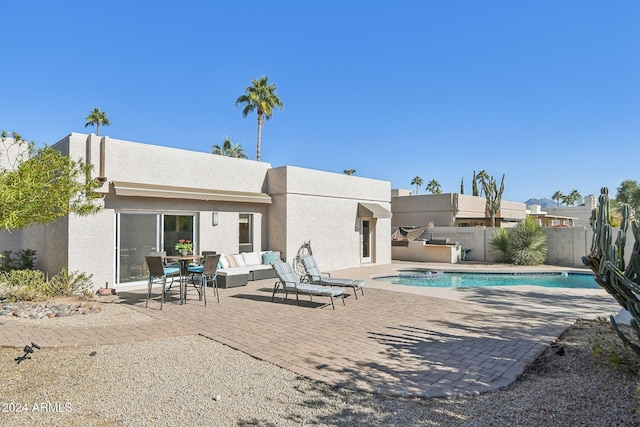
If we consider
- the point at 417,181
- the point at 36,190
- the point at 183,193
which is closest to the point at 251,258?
the point at 183,193

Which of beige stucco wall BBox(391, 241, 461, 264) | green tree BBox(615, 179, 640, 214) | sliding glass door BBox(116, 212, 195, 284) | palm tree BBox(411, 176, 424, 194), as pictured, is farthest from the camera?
palm tree BBox(411, 176, 424, 194)

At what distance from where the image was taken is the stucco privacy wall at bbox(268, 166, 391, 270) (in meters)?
16.4

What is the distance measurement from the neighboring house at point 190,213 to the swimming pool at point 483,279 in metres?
3.28

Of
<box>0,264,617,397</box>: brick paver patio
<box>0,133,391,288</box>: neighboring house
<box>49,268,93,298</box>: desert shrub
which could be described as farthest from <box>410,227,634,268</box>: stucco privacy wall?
<box>49,268,93,298</box>: desert shrub

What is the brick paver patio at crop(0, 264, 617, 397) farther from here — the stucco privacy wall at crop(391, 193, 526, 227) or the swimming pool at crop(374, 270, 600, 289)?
the stucco privacy wall at crop(391, 193, 526, 227)

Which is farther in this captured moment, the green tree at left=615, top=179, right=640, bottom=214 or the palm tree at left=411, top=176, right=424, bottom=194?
the palm tree at left=411, top=176, right=424, bottom=194

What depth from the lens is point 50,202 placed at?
7.15 m

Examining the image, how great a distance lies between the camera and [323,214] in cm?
1808

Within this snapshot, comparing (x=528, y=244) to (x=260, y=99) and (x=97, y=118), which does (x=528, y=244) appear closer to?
(x=260, y=99)

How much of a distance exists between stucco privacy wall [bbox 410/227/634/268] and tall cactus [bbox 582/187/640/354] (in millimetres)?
16880

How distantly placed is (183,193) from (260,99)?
23.2 m

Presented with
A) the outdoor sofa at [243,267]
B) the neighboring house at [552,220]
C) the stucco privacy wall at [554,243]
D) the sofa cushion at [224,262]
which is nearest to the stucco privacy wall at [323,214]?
the outdoor sofa at [243,267]

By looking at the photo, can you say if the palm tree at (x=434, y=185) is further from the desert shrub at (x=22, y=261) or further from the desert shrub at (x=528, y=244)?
the desert shrub at (x=22, y=261)

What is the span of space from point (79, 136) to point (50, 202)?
526 centimetres
